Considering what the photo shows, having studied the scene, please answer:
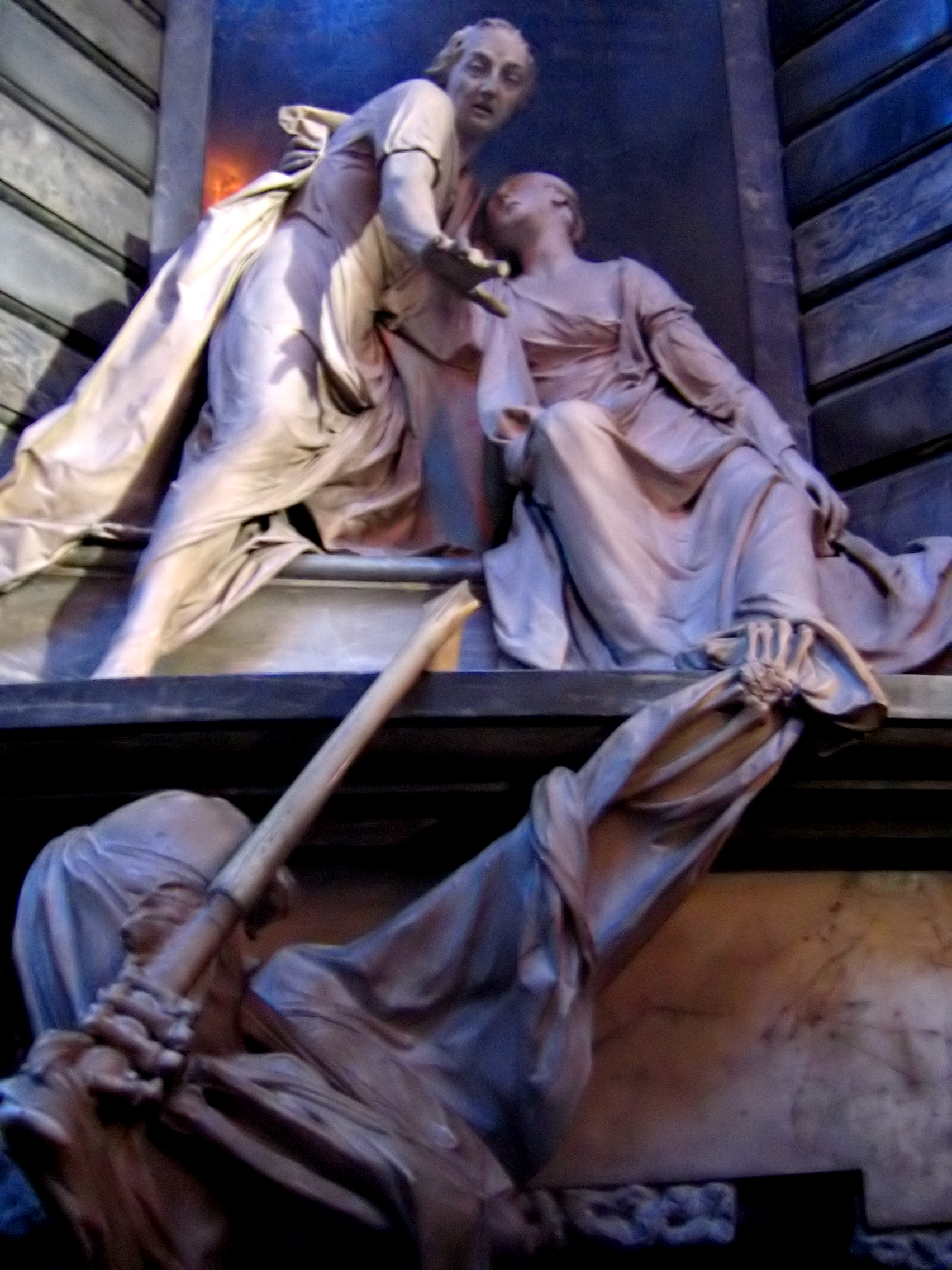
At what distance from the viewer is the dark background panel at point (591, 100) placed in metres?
5.08

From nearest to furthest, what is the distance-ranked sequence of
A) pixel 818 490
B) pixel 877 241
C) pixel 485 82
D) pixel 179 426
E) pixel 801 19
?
pixel 818 490, pixel 179 426, pixel 485 82, pixel 877 241, pixel 801 19

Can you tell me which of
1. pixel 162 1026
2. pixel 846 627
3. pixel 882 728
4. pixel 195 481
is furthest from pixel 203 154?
pixel 162 1026

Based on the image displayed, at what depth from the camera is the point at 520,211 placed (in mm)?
4531

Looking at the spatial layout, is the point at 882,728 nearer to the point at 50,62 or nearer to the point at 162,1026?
the point at 162,1026

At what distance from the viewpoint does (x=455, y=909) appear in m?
2.60

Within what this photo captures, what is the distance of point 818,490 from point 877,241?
1.57m

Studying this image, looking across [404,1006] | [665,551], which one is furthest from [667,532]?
[404,1006]

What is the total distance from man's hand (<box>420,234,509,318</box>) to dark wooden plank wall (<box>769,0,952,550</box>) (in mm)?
1452

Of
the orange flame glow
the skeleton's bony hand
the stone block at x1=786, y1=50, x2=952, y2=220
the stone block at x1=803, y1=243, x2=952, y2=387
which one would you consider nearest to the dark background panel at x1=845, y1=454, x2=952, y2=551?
the stone block at x1=803, y1=243, x2=952, y2=387

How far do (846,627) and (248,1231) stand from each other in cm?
194

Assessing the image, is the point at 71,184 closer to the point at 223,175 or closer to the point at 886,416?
the point at 223,175

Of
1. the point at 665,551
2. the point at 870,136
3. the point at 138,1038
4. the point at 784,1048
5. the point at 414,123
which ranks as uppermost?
the point at 414,123

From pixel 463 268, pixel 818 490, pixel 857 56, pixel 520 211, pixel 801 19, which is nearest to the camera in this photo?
pixel 463 268

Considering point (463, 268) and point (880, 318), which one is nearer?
point (463, 268)
